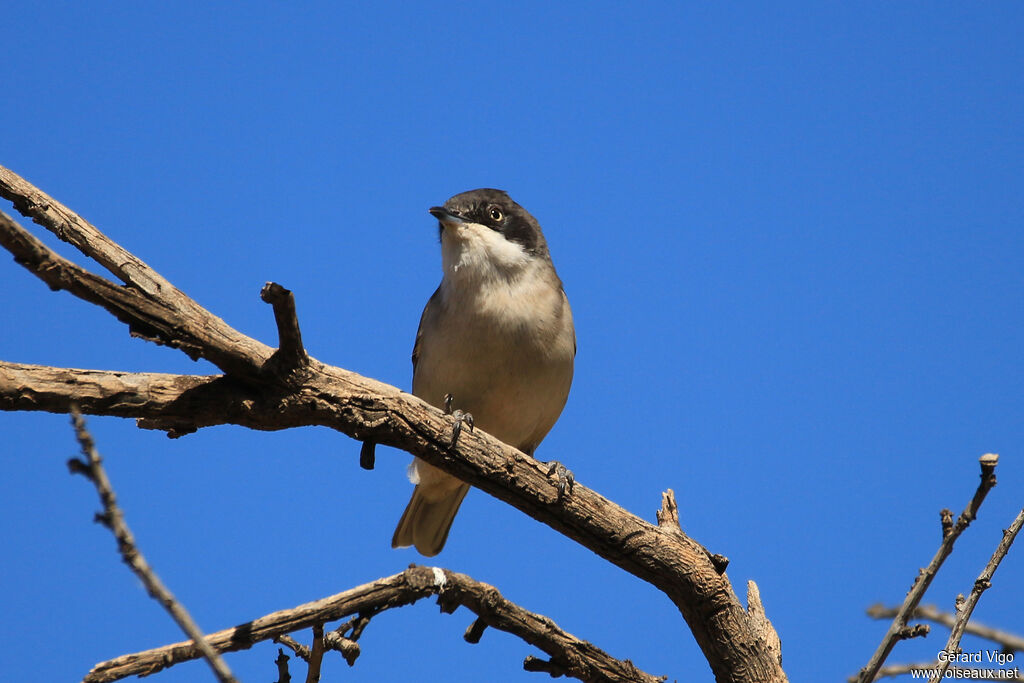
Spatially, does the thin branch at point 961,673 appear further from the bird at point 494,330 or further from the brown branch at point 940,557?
the bird at point 494,330

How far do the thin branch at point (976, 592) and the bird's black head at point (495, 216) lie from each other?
4.22m

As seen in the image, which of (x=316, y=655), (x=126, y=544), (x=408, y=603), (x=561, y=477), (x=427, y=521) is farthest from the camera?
(x=427, y=521)

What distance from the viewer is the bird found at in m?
6.45

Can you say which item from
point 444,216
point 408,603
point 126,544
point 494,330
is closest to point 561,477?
point 408,603

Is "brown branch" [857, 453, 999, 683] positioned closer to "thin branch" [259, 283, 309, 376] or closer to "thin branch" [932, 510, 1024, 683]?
"thin branch" [932, 510, 1024, 683]

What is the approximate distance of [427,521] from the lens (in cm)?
757

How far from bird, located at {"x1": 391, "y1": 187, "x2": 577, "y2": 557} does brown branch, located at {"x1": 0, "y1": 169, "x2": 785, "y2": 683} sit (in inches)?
55.8

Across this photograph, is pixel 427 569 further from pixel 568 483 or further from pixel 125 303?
pixel 125 303

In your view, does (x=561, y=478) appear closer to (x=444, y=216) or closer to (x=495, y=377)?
(x=495, y=377)

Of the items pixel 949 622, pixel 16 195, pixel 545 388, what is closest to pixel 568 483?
pixel 545 388

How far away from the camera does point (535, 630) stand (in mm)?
4727

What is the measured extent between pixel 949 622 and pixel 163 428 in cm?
389

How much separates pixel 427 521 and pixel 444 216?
2.53 m

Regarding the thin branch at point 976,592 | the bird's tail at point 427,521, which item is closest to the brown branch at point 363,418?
the thin branch at point 976,592
